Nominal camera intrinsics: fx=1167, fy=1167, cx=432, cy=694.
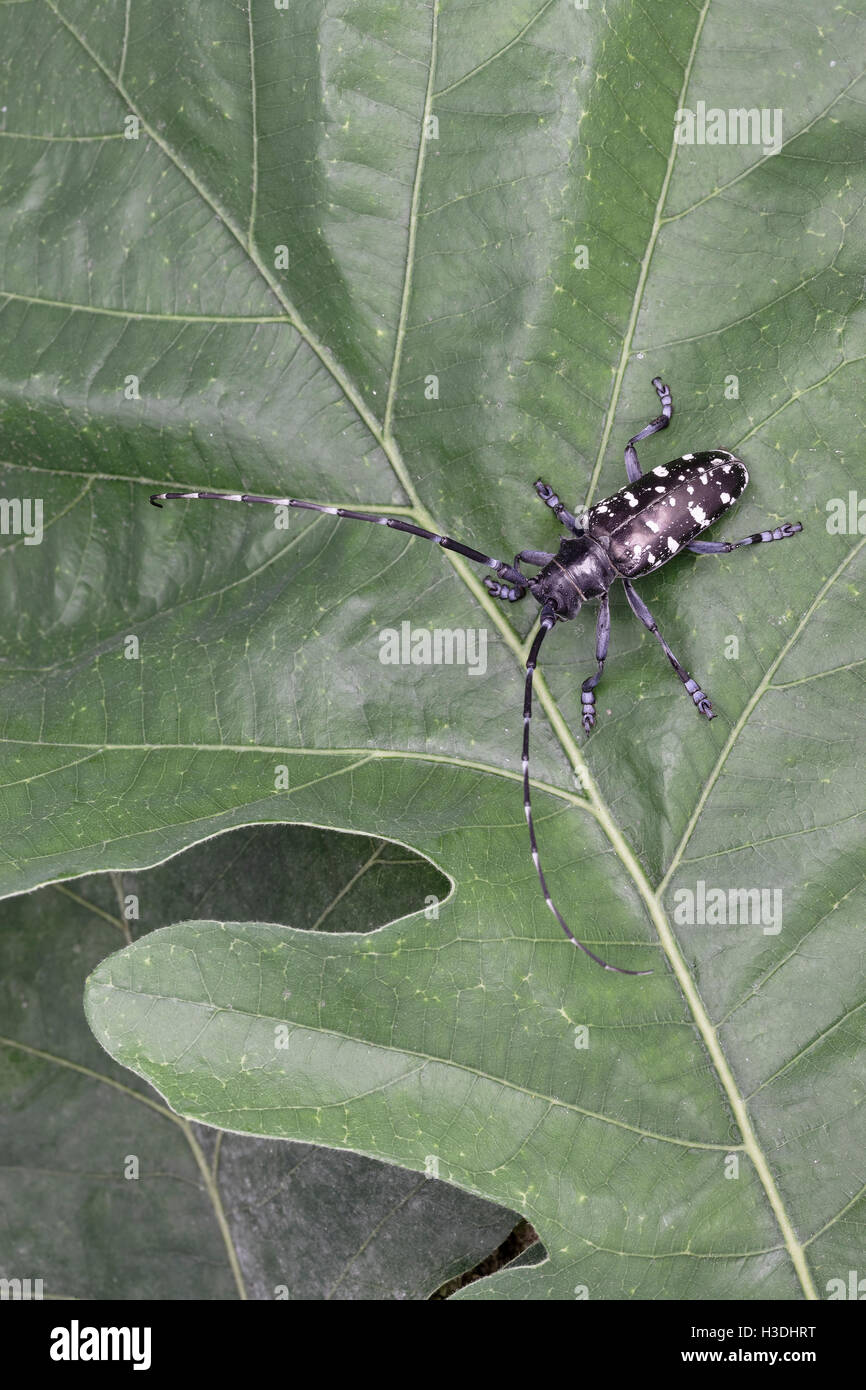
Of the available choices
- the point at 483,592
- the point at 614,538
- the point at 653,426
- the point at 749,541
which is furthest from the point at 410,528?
the point at 749,541

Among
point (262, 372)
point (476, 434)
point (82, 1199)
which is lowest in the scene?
point (82, 1199)

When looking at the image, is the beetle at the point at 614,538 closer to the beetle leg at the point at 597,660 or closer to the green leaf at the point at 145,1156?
the beetle leg at the point at 597,660

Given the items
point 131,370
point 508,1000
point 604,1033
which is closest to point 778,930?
point 604,1033

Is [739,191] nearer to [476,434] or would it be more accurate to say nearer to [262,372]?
[476,434]
